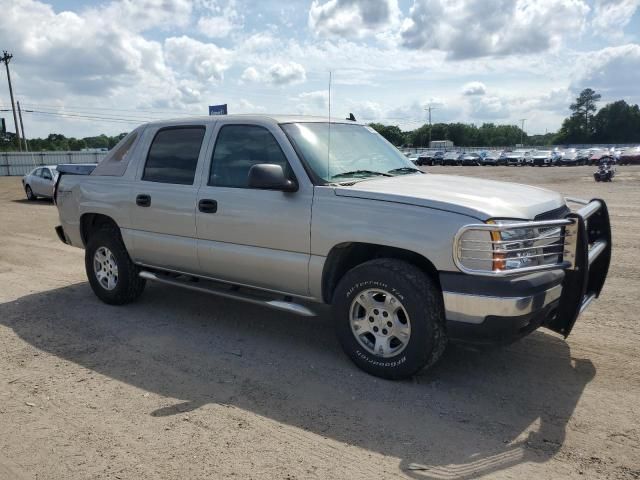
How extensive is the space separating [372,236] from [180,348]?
81.1 inches

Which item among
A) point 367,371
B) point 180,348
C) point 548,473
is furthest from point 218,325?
point 548,473

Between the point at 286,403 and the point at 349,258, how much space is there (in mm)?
1226

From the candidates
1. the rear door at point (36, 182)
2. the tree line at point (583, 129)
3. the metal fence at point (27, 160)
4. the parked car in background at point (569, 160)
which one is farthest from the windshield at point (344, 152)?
the tree line at point (583, 129)

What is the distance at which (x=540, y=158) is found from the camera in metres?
54.9

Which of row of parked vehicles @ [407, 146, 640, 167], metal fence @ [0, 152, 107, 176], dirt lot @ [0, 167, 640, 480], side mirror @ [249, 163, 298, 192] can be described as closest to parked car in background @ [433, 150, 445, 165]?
row of parked vehicles @ [407, 146, 640, 167]

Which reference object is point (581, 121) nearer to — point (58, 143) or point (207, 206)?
point (58, 143)

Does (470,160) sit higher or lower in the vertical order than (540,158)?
lower

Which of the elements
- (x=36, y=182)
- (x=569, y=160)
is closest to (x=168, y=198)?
(x=36, y=182)

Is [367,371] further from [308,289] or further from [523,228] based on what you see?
[523,228]

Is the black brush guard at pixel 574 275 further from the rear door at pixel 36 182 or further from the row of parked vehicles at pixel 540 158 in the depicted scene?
the row of parked vehicles at pixel 540 158

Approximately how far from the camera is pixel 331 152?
15.5ft

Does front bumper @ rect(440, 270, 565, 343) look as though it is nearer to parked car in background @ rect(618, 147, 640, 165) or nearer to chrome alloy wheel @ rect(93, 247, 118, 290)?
chrome alloy wheel @ rect(93, 247, 118, 290)

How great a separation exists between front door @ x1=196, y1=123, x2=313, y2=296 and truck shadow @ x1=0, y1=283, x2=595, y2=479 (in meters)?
0.64

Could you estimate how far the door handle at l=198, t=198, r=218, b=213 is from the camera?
4.93 metres
